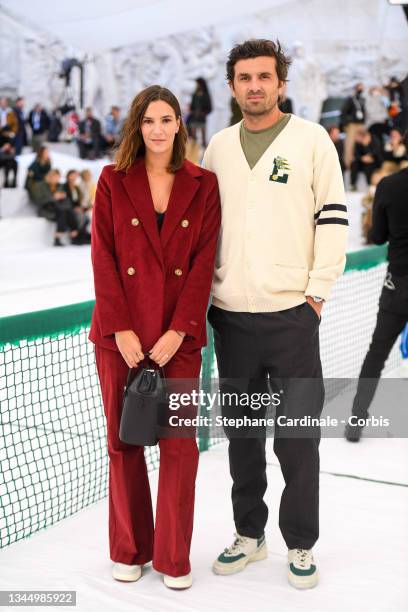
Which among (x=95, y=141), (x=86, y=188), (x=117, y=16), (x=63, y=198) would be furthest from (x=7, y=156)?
(x=117, y=16)

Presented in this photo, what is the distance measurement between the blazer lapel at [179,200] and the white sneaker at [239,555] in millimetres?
1175

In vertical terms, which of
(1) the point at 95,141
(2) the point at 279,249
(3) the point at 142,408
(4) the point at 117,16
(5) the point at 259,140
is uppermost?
(4) the point at 117,16

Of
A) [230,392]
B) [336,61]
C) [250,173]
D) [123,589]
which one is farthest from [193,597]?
[336,61]

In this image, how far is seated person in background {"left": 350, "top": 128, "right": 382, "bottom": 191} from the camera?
1878cm

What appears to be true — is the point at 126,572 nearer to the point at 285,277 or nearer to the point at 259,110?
the point at 285,277

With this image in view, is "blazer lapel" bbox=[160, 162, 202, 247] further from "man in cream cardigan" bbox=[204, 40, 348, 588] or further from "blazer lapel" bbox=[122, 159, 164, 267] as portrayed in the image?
"man in cream cardigan" bbox=[204, 40, 348, 588]

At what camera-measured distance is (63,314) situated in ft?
10.7

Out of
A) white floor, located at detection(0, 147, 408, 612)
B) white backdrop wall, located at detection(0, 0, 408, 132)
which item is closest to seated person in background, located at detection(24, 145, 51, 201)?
white backdrop wall, located at detection(0, 0, 408, 132)

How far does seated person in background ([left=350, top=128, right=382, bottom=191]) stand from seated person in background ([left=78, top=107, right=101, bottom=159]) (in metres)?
6.59

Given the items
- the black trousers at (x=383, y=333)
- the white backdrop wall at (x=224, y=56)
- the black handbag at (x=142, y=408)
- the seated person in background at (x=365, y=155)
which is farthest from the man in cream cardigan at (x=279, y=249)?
the white backdrop wall at (x=224, y=56)

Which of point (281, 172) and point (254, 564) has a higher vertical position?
point (281, 172)

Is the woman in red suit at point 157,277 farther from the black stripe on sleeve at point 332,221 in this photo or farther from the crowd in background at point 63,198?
the crowd in background at point 63,198

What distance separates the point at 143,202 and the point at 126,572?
131cm

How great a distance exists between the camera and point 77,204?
1631 centimetres
